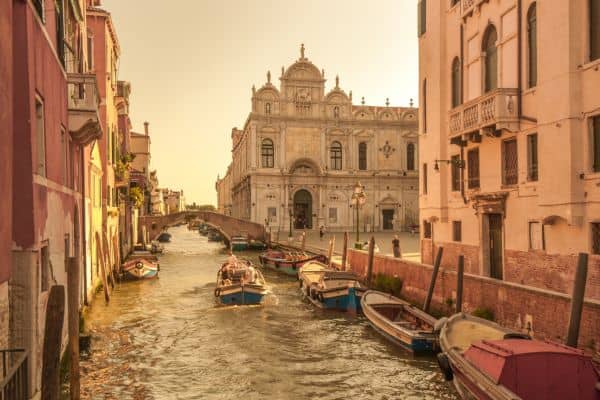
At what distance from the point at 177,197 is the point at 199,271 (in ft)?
415

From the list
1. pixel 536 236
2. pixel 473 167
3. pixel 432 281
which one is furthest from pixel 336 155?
pixel 536 236

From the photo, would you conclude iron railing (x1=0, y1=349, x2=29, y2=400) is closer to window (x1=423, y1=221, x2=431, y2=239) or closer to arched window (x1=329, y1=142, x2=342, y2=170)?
window (x1=423, y1=221, x2=431, y2=239)

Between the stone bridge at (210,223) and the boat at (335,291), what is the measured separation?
71.5ft

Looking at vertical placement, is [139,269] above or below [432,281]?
below

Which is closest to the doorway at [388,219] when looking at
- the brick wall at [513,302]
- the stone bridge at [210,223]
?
the stone bridge at [210,223]

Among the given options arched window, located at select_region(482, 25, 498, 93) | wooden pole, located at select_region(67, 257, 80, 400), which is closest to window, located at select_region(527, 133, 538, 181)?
arched window, located at select_region(482, 25, 498, 93)

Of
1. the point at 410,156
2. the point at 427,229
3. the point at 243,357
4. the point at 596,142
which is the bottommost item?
the point at 243,357

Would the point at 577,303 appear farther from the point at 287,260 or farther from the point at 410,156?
the point at 410,156

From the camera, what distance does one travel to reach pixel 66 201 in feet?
34.3

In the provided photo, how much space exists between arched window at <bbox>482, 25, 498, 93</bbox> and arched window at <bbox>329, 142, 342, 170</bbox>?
31.7 m

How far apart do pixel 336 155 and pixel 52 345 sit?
4137 centimetres

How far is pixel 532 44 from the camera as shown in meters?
12.9

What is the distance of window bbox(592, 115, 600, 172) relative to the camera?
10992mm

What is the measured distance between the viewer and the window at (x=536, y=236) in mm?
12672
